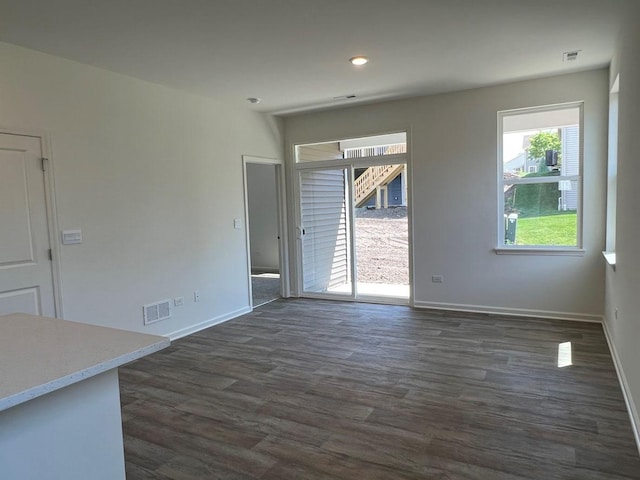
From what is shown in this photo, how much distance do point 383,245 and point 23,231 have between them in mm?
4059

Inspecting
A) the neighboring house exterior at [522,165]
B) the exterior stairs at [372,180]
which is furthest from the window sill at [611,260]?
the exterior stairs at [372,180]

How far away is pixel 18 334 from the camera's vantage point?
1.77 m

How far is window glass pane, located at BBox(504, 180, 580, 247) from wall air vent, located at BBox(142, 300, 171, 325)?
12.7 ft

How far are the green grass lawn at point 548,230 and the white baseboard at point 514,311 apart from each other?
2.54ft

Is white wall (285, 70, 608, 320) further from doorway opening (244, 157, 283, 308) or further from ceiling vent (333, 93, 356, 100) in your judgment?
doorway opening (244, 157, 283, 308)

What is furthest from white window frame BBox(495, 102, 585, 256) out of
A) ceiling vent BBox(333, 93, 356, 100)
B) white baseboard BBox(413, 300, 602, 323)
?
ceiling vent BBox(333, 93, 356, 100)

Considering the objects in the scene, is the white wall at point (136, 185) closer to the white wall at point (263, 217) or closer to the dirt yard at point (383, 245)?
the dirt yard at point (383, 245)

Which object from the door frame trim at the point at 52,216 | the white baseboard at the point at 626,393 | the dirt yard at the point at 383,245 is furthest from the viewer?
the dirt yard at the point at 383,245

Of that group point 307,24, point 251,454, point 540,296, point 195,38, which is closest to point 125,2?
point 195,38

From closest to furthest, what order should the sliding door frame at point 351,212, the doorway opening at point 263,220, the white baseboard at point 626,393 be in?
the white baseboard at point 626,393 → the sliding door frame at point 351,212 → the doorway opening at point 263,220

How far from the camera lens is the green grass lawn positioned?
4840mm

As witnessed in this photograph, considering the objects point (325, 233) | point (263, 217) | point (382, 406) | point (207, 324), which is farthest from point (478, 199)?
point (263, 217)

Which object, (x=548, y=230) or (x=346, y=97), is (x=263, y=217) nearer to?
(x=346, y=97)

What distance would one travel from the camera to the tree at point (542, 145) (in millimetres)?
4848
